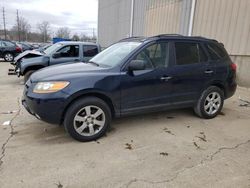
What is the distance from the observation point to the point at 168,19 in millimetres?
12633

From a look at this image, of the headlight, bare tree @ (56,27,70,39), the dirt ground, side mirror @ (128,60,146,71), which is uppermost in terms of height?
bare tree @ (56,27,70,39)

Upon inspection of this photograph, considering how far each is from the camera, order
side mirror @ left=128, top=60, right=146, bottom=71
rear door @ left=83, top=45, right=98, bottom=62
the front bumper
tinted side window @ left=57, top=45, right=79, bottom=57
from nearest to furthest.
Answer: the front bumper → side mirror @ left=128, top=60, right=146, bottom=71 → tinted side window @ left=57, top=45, right=79, bottom=57 → rear door @ left=83, top=45, right=98, bottom=62

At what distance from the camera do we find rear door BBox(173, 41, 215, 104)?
439 centimetres

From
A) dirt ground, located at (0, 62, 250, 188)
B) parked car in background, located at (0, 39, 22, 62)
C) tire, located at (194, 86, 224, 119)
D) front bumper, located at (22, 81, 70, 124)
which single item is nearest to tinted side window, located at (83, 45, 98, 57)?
dirt ground, located at (0, 62, 250, 188)

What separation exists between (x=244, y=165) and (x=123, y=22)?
17697 mm

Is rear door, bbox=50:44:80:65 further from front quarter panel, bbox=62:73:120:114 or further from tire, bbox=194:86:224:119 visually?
tire, bbox=194:86:224:119

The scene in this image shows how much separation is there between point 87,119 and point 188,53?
2374mm

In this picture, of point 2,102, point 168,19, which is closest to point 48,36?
point 168,19

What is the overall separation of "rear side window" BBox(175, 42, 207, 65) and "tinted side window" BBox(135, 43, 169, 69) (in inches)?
10.0

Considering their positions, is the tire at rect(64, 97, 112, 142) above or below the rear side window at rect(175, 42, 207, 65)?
below

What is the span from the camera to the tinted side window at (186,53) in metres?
4.41

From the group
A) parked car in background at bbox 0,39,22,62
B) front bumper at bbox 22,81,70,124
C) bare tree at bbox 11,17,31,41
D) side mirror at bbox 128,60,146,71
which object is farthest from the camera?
bare tree at bbox 11,17,31,41

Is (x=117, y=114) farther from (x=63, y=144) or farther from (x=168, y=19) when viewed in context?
(x=168, y=19)

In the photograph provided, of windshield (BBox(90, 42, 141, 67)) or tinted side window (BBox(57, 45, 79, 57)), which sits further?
tinted side window (BBox(57, 45, 79, 57))
